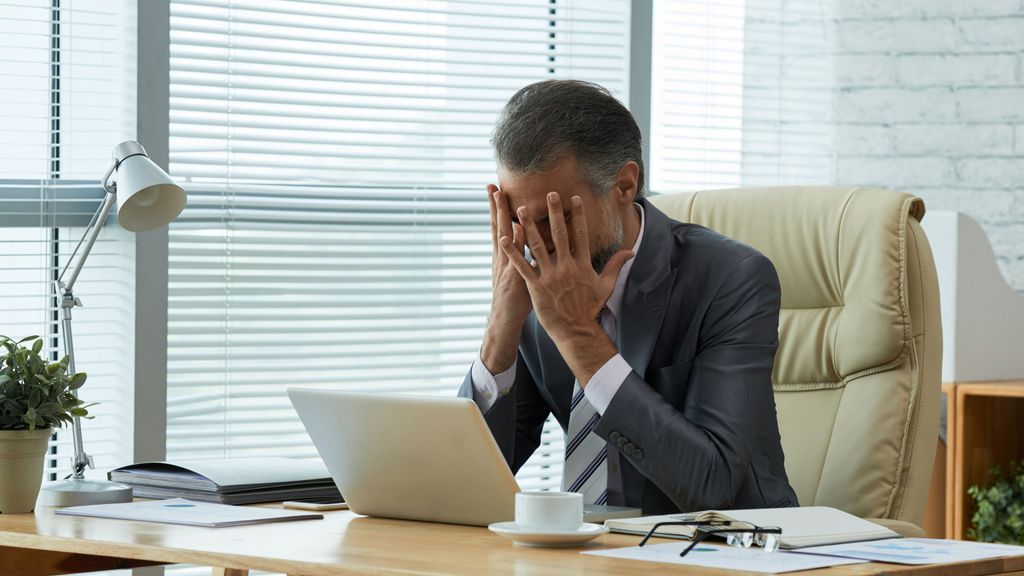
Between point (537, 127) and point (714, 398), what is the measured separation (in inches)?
16.6

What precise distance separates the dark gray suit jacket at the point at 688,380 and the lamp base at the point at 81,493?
1.62ft

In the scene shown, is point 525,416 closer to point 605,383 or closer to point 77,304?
point 605,383

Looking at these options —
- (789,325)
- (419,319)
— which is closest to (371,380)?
(419,319)

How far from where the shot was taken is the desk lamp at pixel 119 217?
1.64 meters

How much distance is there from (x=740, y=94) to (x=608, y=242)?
1.95 meters

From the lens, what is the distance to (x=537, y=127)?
5.66ft

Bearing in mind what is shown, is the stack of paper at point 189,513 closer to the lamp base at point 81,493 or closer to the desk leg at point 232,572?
the lamp base at point 81,493

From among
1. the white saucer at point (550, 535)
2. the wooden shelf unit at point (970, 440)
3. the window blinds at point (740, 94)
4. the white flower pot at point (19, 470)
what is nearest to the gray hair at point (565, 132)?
the white saucer at point (550, 535)

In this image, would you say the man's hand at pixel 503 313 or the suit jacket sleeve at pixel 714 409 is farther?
the man's hand at pixel 503 313

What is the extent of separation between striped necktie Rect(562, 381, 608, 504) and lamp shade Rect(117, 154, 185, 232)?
2.03 ft

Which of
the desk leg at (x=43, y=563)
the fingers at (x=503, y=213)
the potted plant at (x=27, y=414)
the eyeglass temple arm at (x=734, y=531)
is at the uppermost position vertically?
the fingers at (x=503, y=213)

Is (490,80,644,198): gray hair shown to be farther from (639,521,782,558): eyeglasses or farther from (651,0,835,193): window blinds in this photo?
(651,0,835,193): window blinds

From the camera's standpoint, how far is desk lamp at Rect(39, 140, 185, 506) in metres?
1.64

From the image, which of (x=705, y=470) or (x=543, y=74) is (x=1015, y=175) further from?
(x=705, y=470)
